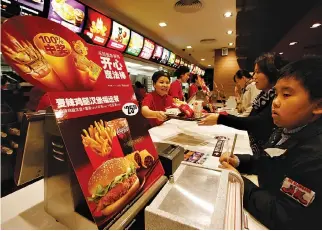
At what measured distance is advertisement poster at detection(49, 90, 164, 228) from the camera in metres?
0.57

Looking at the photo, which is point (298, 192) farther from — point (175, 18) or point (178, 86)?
point (175, 18)

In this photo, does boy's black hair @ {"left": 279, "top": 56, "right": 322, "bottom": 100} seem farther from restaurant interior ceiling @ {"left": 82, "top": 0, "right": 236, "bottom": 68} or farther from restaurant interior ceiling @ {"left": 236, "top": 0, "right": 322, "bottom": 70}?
restaurant interior ceiling @ {"left": 82, "top": 0, "right": 236, "bottom": 68}

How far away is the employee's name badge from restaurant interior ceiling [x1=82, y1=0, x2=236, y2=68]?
431cm

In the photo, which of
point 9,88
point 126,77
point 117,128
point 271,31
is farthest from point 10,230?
point 271,31

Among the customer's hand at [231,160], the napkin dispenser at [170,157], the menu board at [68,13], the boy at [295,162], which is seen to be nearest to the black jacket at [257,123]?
the customer's hand at [231,160]

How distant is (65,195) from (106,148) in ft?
0.71

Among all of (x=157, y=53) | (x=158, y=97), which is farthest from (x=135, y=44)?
(x=158, y=97)

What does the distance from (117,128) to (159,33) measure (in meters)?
6.41

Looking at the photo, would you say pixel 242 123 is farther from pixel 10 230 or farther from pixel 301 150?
pixel 10 230

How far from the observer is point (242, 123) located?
183 centimetres

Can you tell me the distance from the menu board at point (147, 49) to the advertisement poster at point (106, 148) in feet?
18.5

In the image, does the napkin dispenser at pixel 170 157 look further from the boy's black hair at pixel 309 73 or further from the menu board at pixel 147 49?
the menu board at pixel 147 49

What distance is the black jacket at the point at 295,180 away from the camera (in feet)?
2.18

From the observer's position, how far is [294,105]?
854 mm
